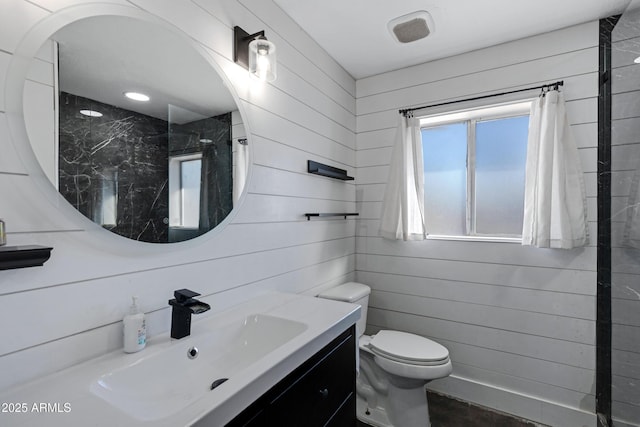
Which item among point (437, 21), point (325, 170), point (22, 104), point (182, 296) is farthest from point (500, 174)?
point (22, 104)

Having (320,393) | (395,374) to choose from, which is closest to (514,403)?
(395,374)

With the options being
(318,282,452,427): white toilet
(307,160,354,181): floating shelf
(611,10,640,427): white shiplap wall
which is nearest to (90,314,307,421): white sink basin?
(318,282,452,427): white toilet

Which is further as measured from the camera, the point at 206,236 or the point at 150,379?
the point at 206,236

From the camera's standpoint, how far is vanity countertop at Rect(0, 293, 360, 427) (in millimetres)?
650

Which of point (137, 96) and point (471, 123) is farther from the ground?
point (471, 123)

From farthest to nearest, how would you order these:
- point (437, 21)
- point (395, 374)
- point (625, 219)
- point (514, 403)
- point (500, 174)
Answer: point (500, 174)
point (514, 403)
point (437, 21)
point (395, 374)
point (625, 219)

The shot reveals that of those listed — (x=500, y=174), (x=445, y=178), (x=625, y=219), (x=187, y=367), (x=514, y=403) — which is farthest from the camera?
(x=445, y=178)

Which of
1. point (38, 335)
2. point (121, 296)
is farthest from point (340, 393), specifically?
point (38, 335)

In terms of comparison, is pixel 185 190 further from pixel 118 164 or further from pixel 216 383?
pixel 216 383

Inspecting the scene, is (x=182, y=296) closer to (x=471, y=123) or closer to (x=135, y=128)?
(x=135, y=128)

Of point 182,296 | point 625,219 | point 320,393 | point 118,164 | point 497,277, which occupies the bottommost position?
point 320,393

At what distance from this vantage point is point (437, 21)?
74.6 inches

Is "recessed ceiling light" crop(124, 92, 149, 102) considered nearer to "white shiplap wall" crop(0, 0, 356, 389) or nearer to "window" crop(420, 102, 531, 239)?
"white shiplap wall" crop(0, 0, 356, 389)

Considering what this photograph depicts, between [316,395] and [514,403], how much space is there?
1.71 metres
